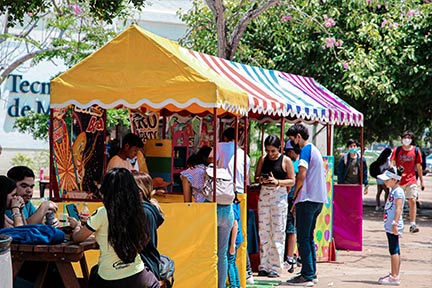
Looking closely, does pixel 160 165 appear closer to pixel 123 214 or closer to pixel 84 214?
pixel 84 214

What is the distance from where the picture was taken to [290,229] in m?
12.3

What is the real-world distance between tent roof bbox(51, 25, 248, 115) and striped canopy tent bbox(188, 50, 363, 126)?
187cm


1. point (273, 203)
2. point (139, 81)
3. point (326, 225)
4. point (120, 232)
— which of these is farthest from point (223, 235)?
point (326, 225)

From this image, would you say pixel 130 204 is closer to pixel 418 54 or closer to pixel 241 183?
pixel 241 183

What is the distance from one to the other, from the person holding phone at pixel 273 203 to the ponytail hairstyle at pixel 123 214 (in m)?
5.04

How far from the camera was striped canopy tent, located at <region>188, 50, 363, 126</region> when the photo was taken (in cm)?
1165

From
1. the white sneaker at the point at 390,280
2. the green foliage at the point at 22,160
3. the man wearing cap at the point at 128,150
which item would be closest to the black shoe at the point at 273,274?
the white sneaker at the point at 390,280

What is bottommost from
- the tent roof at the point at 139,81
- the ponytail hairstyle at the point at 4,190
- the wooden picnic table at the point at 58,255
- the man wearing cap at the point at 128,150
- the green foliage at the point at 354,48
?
the wooden picnic table at the point at 58,255

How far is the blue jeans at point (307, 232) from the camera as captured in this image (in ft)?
35.3

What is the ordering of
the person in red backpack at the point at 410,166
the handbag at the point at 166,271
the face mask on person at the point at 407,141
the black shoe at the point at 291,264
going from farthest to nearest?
the person in red backpack at the point at 410,166
the face mask on person at the point at 407,141
the black shoe at the point at 291,264
the handbag at the point at 166,271

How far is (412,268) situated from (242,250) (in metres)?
3.57

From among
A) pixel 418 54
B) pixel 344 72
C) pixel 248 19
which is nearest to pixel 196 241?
pixel 248 19

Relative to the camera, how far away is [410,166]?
17.1m

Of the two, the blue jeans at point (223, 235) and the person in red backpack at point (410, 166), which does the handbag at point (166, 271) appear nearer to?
the blue jeans at point (223, 235)
